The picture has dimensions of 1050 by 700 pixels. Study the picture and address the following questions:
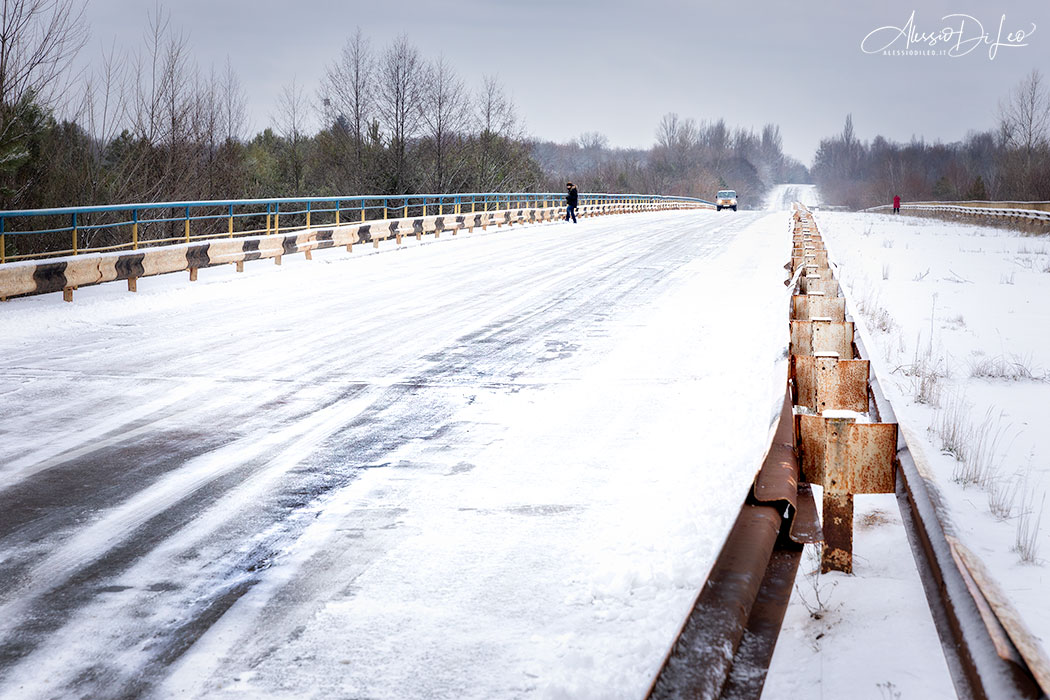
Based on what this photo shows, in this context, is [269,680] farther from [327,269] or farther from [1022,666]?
[327,269]

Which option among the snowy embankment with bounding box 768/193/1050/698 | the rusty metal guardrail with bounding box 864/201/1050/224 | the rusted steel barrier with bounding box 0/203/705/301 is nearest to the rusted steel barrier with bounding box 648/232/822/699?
the snowy embankment with bounding box 768/193/1050/698

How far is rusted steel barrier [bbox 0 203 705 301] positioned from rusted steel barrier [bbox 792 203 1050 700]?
10841mm

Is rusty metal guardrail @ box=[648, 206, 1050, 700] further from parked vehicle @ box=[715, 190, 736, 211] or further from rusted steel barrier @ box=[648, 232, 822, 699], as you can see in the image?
parked vehicle @ box=[715, 190, 736, 211]

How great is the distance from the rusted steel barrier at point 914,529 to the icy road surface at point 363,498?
1.47 feet

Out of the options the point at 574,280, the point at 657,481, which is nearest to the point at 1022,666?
the point at 657,481

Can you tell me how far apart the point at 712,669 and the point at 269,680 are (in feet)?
5.84

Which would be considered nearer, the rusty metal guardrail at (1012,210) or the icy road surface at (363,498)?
the icy road surface at (363,498)

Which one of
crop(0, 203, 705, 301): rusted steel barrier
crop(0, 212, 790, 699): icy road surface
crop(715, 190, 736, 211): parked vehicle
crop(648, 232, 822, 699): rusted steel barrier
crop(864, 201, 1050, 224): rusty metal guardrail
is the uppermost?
crop(715, 190, 736, 211): parked vehicle

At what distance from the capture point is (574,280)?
16547mm

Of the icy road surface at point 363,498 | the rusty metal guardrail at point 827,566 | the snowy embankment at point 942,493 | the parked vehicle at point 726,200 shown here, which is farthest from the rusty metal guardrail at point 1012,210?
the rusty metal guardrail at point 827,566

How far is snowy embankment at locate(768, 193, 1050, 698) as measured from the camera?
3359 mm

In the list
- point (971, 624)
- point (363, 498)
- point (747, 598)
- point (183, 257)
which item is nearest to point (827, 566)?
point (747, 598)

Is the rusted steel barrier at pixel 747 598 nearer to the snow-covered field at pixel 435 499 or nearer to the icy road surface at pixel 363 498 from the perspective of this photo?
the snow-covered field at pixel 435 499

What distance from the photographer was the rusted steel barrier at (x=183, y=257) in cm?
1287
